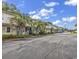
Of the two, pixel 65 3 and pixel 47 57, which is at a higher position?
pixel 65 3

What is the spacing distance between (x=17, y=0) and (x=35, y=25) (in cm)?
38

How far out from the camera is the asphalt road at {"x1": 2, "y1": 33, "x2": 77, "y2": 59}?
1.93 metres

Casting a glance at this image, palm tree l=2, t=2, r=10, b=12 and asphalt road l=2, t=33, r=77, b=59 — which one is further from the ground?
palm tree l=2, t=2, r=10, b=12

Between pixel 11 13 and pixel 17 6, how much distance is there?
0.11m

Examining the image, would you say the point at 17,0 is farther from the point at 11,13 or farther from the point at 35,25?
the point at 35,25

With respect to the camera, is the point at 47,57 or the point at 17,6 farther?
the point at 17,6

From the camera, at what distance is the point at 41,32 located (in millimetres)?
2141

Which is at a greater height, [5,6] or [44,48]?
[5,6]

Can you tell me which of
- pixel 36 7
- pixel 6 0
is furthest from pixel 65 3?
pixel 6 0

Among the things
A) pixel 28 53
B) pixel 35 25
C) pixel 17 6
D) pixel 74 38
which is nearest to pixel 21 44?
pixel 28 53

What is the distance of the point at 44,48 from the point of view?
2.00 meters

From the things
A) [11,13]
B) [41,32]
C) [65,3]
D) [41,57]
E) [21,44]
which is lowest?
[41,57]

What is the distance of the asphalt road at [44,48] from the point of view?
1.93 m

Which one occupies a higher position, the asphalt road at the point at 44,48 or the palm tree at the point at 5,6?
the palm tree at the point at 5,6
